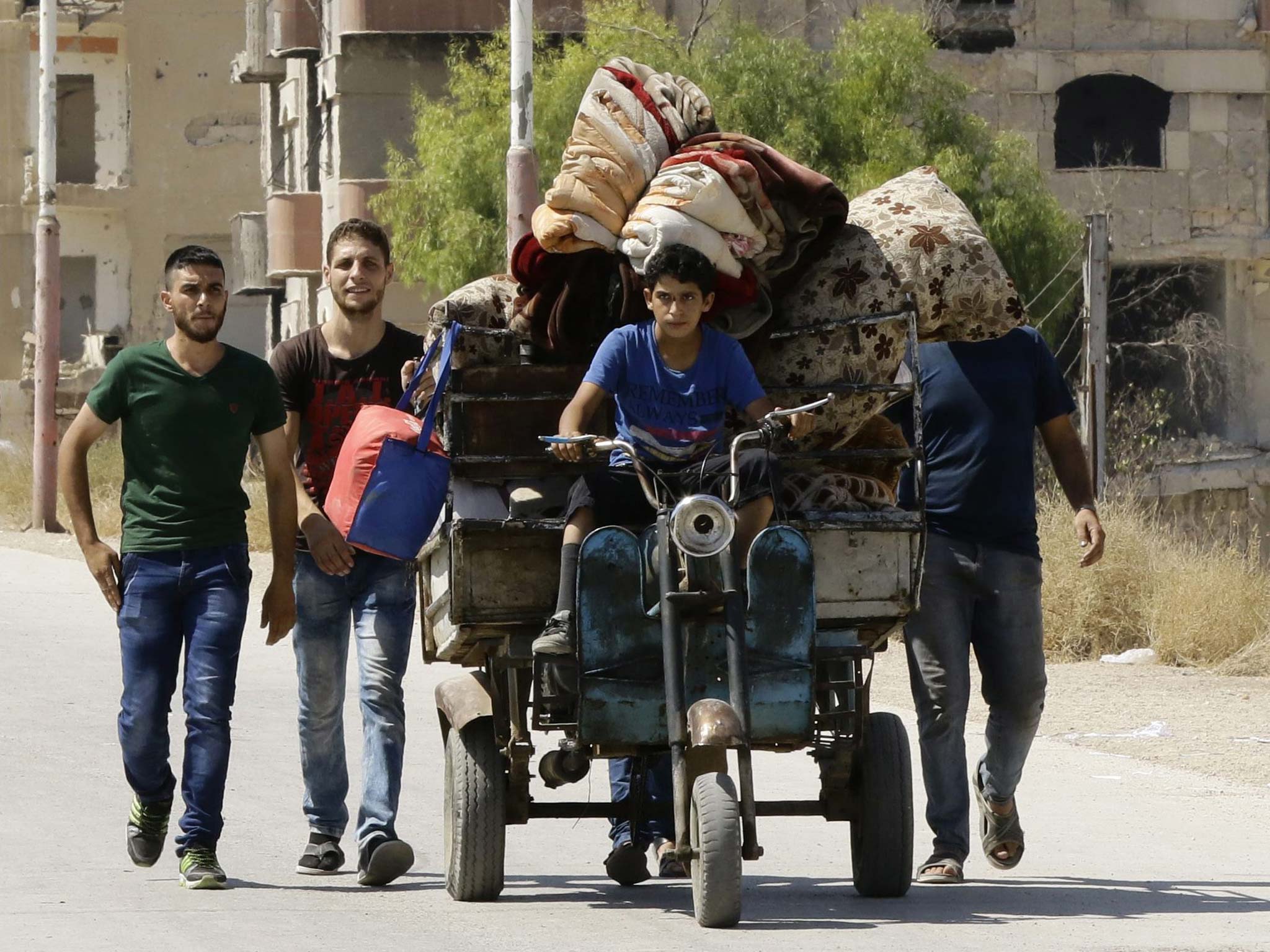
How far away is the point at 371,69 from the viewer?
33.3m

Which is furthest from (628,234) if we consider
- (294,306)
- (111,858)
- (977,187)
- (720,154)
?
(294,306)

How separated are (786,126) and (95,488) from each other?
9.68m

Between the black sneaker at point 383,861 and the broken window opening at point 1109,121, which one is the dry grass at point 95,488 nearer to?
the broken window opening at point 1109,121

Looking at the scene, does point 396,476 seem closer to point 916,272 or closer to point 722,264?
point 722,264

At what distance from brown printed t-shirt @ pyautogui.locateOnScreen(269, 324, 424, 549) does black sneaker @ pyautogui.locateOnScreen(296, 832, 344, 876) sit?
3.61 ft

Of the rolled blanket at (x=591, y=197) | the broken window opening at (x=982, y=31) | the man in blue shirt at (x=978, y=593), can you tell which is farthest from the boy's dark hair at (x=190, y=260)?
the broken window opening at (x=982, y=31)

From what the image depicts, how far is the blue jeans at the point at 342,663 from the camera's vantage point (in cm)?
722

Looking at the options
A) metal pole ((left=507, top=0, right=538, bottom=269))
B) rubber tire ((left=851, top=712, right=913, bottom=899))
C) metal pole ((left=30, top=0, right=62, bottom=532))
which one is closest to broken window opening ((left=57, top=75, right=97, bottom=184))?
metal pole ((left=30, top=0, right=62, bottom=532))

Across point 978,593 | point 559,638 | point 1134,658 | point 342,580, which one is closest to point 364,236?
point 342,580

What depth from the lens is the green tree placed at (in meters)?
25.7

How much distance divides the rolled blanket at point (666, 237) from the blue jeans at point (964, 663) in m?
1.36

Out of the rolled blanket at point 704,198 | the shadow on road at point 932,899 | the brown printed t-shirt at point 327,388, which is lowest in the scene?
the shadow on road at point 932,899

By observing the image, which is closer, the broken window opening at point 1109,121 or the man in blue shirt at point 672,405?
the man in blue shirt at point 672,405

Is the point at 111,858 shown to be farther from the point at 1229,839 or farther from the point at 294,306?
the point at 294,306
